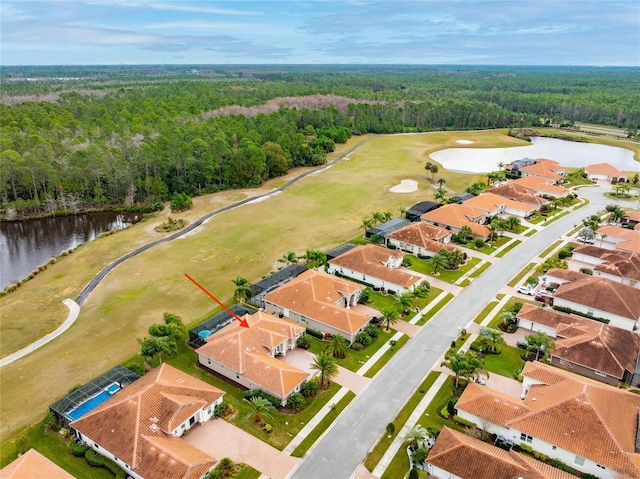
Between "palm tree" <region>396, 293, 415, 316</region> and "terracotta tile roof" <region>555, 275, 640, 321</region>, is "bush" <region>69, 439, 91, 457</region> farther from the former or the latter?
"terracotta tile roof" <region>555, 275, 640, 321</region>

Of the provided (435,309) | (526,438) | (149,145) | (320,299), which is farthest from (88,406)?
(149,145)

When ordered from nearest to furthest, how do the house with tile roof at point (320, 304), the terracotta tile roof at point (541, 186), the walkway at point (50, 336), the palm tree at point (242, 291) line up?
1. the walkway at point (50, 336)
2. the house with tile roof at point (320, 304)
3. the palm tree at point (242, 291)
4. the terracotta tile roof at point (541, 186)

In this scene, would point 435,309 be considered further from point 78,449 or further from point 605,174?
point 605,174

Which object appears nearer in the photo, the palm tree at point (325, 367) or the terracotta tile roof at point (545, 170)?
the palm tree at point (325, 367)

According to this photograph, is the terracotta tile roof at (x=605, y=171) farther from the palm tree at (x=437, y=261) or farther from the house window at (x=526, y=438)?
the house window at (x=526, y=438)

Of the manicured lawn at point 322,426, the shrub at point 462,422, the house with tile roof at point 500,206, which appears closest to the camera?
the manicured lawn at point 322,426

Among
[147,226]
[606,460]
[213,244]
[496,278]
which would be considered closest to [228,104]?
[147,226]

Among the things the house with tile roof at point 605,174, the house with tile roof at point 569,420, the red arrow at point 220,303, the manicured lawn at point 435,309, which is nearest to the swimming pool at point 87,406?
the red arrow at point 220,303
